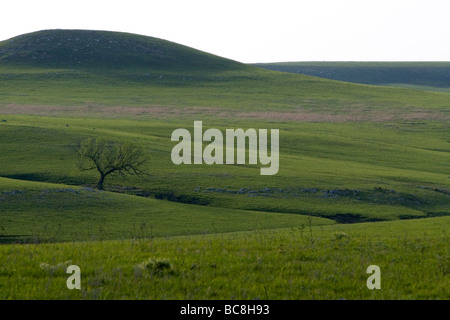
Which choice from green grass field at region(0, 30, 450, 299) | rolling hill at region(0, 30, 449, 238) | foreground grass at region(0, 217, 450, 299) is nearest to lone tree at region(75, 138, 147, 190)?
green grass field at region(0, 30, 450, 299)

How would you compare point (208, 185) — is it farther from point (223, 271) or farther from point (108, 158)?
point (223, 271)

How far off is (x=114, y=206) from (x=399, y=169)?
39.0 meters

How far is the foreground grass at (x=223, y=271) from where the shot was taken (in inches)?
372

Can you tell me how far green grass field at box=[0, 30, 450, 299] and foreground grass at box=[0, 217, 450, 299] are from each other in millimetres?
48

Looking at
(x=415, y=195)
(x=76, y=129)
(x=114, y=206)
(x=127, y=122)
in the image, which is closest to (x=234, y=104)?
(x=127, y=122)

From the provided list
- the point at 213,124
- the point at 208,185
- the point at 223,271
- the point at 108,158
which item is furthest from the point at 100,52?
the point at 223,271

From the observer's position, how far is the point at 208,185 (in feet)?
184

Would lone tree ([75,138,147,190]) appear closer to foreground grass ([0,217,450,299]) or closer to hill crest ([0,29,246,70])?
foreground grass ([0,217,450,299])

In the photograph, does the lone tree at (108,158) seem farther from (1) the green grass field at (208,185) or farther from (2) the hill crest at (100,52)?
(2) the hill crest at (100,52)

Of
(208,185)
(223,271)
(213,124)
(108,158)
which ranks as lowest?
(208,185)

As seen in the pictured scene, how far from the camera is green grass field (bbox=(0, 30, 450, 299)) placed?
1059cm

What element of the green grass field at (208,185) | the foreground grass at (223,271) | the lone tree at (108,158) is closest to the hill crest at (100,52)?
the green grass field at (208,185)

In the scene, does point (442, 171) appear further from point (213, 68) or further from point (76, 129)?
point (213, 68)

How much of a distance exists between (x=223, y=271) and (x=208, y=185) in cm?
4532
